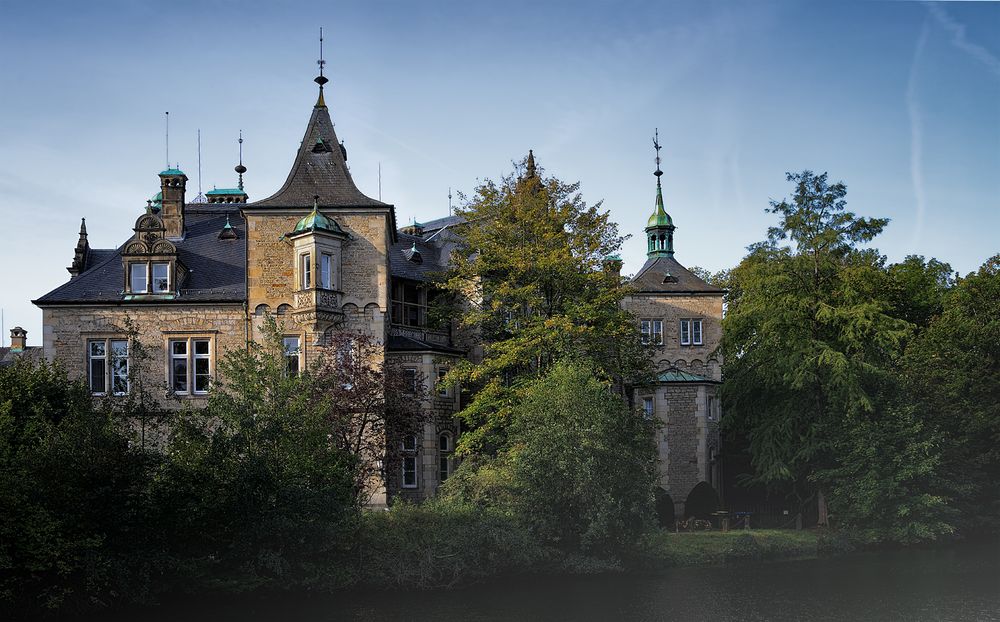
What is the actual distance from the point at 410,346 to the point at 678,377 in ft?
44.6

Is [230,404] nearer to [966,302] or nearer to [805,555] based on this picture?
[805,555]

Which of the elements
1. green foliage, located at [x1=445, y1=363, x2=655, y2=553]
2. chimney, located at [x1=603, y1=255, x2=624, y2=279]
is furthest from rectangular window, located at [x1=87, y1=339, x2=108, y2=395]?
chimney, located at [x1=603, y1=255, x2=624, y2=279]

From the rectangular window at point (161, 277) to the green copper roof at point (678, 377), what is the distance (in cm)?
2109

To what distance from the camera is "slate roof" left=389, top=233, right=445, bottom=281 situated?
43062mm

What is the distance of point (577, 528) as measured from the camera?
108 ft

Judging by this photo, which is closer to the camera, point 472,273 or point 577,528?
point 577,528

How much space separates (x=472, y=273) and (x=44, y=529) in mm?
18234

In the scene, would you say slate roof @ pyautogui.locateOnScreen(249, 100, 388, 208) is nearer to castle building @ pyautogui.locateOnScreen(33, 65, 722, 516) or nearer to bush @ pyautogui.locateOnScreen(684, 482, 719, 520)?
castle building @ pyautogui.locateOnScreen(33, 65, 722, 516)

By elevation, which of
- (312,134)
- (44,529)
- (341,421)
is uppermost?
(312,134)

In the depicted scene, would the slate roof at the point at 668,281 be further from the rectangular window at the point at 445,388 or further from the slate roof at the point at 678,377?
the rectangular window at the point at 445,388

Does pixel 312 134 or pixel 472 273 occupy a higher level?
pixel 312 134

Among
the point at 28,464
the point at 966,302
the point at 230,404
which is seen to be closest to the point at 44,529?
the point at 28,464

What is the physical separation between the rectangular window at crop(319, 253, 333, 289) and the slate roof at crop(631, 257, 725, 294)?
57.8 feet

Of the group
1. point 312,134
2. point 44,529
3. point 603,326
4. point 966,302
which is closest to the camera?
point 44,529
